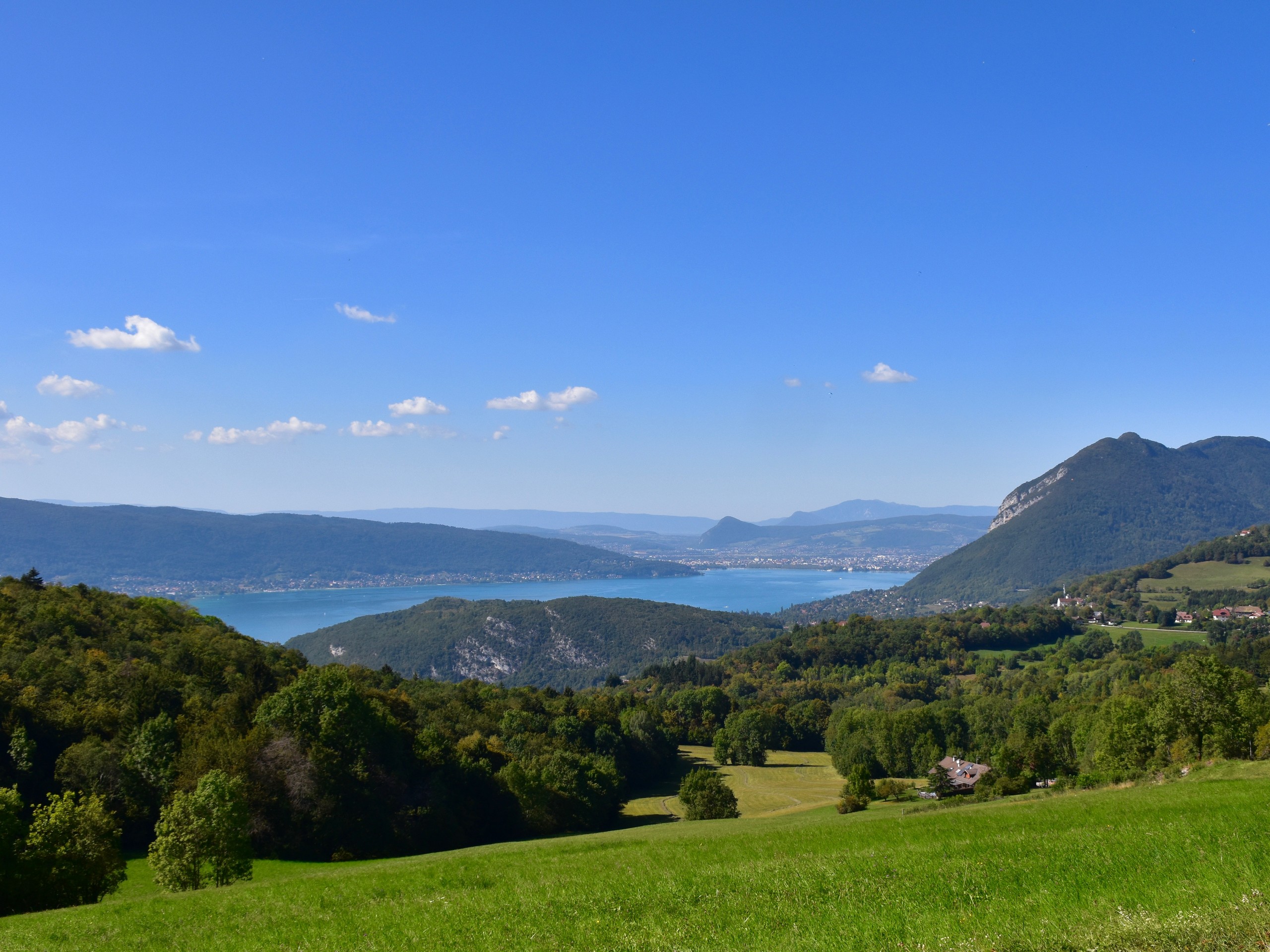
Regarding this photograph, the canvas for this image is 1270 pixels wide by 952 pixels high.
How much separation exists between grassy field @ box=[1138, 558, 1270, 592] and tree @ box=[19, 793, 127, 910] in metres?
198

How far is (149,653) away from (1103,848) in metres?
55.7

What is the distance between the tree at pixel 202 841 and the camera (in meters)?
23.5

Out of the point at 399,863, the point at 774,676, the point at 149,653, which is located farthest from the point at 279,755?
the point at 774,676

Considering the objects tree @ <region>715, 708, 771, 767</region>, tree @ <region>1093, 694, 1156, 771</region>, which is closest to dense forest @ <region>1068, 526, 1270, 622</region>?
tree @ <region>715, 708, 771, 767</region>

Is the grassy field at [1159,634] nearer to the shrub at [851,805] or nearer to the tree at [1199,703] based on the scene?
the tree at [1199,703]

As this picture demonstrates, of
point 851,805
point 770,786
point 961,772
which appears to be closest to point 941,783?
point 961,772

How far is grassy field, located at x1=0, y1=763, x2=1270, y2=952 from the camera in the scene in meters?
8.91

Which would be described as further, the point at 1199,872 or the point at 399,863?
the point at 399,863

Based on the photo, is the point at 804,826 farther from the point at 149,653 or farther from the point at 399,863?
the point at 149,653

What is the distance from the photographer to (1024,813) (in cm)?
→ 1939

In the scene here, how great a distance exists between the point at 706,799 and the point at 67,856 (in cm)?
3604

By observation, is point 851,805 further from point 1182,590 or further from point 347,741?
point 1182,590

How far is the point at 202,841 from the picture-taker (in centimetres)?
2370

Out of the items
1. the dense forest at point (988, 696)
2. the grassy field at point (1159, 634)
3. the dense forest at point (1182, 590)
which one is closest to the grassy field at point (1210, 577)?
the dense forest at point (1182, 590)
